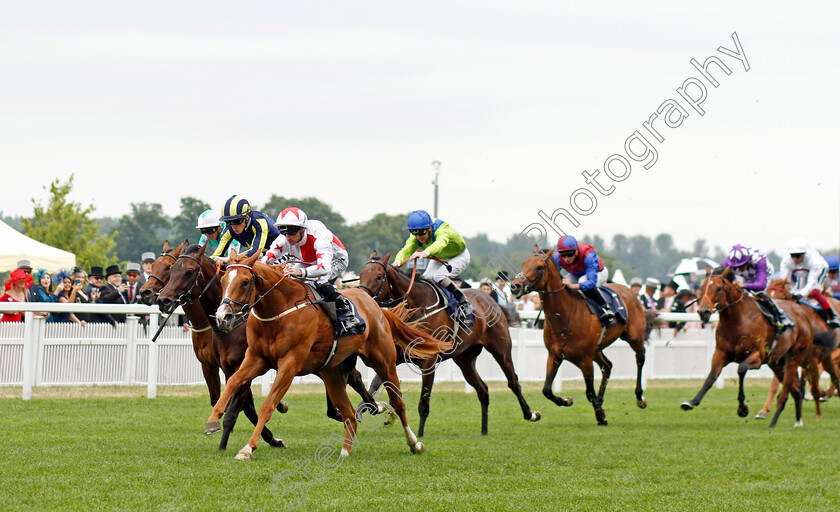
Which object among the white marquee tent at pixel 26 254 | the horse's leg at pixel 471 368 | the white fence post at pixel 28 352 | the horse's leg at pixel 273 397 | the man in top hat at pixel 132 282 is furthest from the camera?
the white marquee tent at pixel 26 254

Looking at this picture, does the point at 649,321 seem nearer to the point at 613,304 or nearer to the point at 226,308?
the point at 613,304

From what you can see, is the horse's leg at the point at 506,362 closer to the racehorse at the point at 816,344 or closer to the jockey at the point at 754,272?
the jockey at the point at 754,272

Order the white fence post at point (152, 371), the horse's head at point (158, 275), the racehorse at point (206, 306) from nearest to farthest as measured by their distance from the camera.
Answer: the racehorse at point (206, 306), the horse's head at point (158, 275), the white fence post at point (152, 371)

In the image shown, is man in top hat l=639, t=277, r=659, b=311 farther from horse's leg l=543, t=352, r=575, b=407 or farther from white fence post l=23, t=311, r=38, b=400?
white fence post l=23, t=311, r=38, b=400

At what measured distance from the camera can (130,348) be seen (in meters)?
12.3

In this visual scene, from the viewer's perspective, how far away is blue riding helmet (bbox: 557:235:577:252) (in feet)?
38.3

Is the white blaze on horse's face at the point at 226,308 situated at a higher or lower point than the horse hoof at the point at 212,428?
higher

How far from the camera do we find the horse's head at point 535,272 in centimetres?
1088

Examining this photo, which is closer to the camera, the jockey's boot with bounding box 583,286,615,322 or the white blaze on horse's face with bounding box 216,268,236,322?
the white blaze on horse's face with bounding box 216,268,236,322

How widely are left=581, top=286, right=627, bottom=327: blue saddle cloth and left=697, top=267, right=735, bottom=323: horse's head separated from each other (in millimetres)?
957

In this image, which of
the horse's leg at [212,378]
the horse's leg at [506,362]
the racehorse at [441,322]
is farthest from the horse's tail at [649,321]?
the horse's leg at [212,378]

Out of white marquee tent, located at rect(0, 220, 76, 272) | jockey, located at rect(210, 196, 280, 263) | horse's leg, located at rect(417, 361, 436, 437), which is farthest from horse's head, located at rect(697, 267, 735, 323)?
white marquee tent, located at rect(0, 220, 76, 272)

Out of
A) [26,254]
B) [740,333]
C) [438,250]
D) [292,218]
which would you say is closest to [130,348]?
[26,254]

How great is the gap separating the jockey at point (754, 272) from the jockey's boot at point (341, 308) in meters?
6.42
